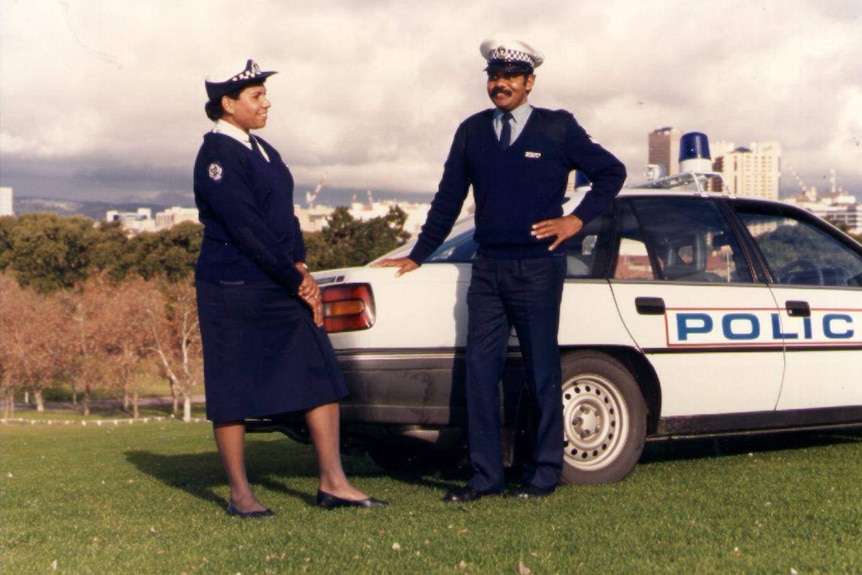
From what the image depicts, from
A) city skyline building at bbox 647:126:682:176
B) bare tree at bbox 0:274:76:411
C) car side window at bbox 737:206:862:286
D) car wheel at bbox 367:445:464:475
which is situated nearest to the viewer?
car side window at bbox 737:206:862:286

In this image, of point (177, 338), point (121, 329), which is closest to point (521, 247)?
point (121, 329)

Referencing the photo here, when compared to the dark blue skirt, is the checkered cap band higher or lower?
higher

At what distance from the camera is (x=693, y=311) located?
5598 millimetres

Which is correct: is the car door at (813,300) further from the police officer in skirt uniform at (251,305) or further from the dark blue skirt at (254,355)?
the dark blue skirt at (254,355)

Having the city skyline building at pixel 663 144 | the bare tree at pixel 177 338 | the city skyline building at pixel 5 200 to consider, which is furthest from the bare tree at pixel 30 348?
the city skyline building at pixel 5 200

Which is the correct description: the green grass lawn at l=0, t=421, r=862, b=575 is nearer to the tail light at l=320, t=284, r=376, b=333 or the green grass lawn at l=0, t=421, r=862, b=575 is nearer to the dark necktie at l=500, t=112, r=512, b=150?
the tail light at l=320, t=284, r=376, b=333

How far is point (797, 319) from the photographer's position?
233 inches

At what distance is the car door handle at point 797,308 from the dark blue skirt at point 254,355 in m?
2.66

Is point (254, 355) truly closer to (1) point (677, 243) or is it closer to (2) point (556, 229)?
(2) point (556, 229)

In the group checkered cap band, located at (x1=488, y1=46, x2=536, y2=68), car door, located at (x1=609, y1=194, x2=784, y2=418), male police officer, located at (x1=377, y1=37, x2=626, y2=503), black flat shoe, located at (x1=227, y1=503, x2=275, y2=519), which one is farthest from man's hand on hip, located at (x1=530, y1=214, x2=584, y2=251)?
black flat shoe, located at (x1=227, y1=503, x2=275, y2=519)

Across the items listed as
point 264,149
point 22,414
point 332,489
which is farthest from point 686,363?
point 22,414

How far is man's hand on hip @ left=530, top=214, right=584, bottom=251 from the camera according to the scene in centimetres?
491

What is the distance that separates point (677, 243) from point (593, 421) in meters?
1.11

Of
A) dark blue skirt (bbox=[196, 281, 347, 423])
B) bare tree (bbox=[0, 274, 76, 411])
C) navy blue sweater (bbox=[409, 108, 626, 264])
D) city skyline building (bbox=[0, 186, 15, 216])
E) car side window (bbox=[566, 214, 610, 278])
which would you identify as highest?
city skyline building (bbox=[0, 186, 15, 216])
